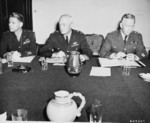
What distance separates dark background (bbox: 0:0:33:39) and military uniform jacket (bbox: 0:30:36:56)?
4.37 feet

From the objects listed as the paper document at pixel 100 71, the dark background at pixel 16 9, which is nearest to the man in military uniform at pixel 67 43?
the paper document at pixel 100 71

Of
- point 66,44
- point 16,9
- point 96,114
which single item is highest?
point 16,9

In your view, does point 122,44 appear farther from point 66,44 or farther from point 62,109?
point 62,109

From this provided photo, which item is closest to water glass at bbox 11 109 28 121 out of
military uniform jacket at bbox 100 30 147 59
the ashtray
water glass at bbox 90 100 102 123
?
water glass at bbox 90 100 102 123

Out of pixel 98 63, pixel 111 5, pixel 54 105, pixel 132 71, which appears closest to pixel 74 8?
pixel 111 5

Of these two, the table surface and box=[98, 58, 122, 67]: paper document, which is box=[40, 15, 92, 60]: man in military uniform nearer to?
box=[98, 58, 122, 67]: paper document

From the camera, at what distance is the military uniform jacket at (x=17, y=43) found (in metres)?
3.04

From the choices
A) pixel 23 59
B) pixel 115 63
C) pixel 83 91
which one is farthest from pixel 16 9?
pixel 83 91

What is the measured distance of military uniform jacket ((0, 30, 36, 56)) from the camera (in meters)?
3.04

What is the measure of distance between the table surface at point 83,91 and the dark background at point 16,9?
7.59 ft

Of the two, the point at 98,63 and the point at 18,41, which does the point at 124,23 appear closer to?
the point at 98,63

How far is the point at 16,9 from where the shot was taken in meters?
4.46

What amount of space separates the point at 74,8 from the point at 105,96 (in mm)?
3005

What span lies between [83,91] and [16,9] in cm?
327
